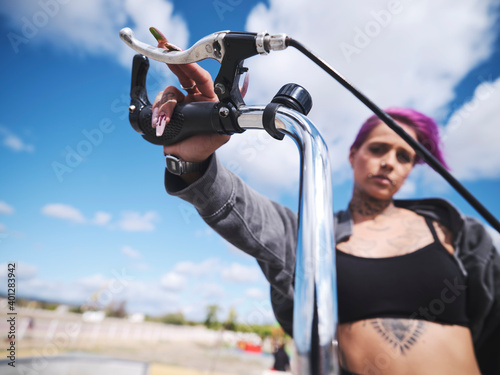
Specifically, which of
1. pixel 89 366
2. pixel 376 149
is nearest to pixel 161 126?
pixel 376 149

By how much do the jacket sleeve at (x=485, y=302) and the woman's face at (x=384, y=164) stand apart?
0.37 meters

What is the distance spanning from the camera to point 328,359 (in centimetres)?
26

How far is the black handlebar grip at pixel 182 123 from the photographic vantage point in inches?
24.0

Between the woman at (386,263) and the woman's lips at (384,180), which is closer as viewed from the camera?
the woman at (386,263)

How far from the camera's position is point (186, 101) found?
73cm

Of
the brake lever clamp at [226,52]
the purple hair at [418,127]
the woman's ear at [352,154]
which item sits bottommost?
the brake lever clamp at [226,52]

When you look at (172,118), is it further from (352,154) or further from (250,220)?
(352,154)

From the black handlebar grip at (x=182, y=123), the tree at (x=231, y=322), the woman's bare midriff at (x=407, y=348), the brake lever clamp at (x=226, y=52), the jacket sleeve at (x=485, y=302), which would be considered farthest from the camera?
the tree at (x=231, y=322)

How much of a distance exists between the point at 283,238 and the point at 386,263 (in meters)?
0.41

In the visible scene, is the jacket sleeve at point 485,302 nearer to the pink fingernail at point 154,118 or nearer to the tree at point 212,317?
the pink fingernail at point 154,118

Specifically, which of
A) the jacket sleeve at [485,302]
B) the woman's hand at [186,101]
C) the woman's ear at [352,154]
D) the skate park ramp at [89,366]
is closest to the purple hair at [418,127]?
the woman's ear at [352,154]

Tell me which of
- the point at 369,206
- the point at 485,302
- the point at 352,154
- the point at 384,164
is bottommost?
the point at 485,302

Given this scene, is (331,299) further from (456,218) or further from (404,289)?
(456,218)

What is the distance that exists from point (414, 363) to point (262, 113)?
0.92 m
